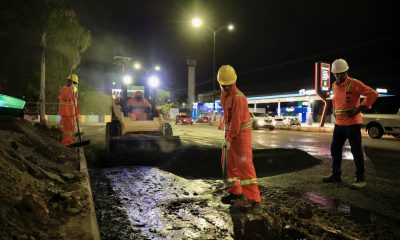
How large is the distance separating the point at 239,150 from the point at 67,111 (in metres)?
6.11

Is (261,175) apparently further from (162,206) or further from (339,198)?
(162,206)

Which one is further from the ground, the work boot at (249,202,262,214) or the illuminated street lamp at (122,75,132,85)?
the illuminated street lamp at (122,75,132,85)

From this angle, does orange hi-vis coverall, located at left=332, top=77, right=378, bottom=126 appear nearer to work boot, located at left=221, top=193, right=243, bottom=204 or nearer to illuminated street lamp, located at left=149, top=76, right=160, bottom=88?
work boot, located at left=221, top=193, right=243, bottom=204

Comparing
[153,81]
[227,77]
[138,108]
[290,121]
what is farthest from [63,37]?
[290,121]

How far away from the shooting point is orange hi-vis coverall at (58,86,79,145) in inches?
345

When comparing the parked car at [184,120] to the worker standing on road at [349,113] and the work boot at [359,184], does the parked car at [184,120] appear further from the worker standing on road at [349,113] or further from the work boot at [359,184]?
the work boot at [359,184]

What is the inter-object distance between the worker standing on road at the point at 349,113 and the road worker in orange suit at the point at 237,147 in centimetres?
186

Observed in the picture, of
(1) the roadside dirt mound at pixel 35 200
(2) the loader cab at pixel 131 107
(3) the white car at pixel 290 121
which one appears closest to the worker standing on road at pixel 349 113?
(1) the roadside dirt mound at pixel 35 200

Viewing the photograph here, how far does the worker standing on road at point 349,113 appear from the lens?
503 cm

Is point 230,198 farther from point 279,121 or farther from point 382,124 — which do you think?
point 279,121

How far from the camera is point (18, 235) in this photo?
7.78 ft

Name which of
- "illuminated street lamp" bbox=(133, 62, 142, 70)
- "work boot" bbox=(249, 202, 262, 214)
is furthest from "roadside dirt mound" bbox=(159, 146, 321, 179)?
"illuminated street lamp" bbox=(133, 62, 142, 70)

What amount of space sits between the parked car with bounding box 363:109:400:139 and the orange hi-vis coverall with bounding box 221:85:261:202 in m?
13.3

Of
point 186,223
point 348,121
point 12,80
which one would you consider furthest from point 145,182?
point 12,80
